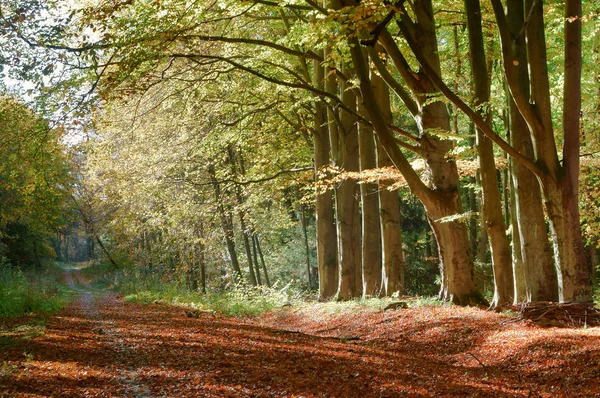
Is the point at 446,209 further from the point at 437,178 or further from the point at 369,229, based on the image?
the point at 369,229

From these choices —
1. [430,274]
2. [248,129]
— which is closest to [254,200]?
[248,129]

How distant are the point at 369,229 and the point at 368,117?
3.09 metres

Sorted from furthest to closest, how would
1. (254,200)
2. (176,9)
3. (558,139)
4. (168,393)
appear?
1. (254,200)
2. (558,139)
3. (176,9)
4. (168,393)

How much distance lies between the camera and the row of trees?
357 inches

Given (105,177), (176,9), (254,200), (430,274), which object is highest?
(176,9)

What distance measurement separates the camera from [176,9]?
11758 mm

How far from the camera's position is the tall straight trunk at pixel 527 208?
9.73 metres

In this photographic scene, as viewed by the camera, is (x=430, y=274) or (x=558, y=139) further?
(x=430, y=274)

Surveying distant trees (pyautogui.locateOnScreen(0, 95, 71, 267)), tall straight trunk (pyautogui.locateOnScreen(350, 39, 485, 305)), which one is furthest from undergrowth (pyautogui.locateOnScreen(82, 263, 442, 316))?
distant trees (pyautogui.locateOnScreen(0, 95, 71, 267))

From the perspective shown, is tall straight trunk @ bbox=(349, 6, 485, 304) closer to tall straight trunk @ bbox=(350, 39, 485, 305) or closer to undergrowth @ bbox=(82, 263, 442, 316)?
tall straight trunk @ bbox=(350, 39, 485, 305)

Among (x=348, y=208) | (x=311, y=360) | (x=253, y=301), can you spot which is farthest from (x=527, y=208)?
(x=253, y=301)

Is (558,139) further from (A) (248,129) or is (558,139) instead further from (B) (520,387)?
(B) (520,387)

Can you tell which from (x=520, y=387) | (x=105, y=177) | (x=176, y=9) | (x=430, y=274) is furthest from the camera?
(x=430, y=274)

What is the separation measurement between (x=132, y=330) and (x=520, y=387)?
6.93m
